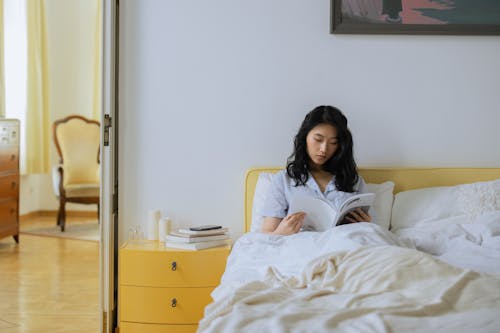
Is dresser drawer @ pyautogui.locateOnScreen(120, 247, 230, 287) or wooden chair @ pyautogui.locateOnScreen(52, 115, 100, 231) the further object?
wooden chair @ pyautogui.locateOnScreen(52, 115, 100, 231)

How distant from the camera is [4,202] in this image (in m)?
4.79

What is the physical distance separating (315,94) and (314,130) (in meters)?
0.39

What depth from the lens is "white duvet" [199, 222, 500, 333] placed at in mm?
1324

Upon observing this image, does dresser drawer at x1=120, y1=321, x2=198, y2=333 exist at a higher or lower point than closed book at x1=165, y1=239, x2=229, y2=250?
lower

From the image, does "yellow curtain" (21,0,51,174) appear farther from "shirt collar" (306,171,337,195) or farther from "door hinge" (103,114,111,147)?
"shirt collar" (306,171,337,195)

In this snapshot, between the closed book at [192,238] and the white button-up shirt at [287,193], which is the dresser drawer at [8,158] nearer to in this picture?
the closed book at [192,238]

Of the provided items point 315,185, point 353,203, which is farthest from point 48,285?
point 353,203

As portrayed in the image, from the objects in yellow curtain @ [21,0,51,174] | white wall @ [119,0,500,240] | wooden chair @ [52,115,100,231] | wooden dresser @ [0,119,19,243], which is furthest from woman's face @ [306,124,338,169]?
yellow curtain @ [21,0,51,174]

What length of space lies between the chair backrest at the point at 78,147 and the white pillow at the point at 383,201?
3.77 metres

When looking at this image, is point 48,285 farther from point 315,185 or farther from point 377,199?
point 377,199

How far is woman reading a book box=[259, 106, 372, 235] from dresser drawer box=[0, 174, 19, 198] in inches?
114

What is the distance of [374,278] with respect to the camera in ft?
5.25

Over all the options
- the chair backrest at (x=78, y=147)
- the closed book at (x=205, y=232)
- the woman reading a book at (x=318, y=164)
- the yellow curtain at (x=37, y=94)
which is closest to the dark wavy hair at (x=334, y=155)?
the woman reading a book at (x=318, y=164)

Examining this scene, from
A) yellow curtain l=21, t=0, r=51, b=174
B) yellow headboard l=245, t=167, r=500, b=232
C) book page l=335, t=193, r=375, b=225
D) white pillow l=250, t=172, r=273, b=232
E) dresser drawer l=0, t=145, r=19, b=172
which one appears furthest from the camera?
yellow curtain l=21, t=0, r=51, b=174
